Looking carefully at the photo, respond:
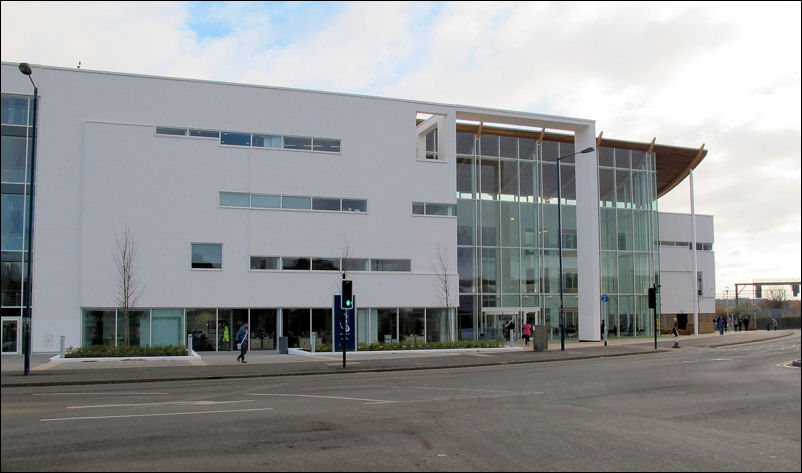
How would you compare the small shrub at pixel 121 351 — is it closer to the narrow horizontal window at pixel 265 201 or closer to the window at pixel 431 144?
the narrow horizontal window at pixel 265 201

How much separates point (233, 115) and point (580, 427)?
102 ft

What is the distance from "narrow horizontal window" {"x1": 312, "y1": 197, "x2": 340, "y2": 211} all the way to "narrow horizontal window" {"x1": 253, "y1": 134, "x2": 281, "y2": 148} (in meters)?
3.77

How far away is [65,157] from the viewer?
3472 cm

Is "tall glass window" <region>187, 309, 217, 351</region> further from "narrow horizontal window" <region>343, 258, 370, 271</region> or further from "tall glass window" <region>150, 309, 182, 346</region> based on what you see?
"narrow horizontal window" <region>343, 258, 370, 271</region>

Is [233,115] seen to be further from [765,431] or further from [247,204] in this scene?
[765,431]

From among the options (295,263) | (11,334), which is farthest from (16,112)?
(295,263)

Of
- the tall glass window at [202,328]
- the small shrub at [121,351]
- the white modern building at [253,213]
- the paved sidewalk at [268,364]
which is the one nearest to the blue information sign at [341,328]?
the paved sidewalk at [268,364]

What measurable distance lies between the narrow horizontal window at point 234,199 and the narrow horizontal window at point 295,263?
374 cm

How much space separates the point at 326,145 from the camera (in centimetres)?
3862

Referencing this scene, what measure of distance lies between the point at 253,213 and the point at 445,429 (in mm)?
27949

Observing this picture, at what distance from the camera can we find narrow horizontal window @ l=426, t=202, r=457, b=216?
4038 centimetres

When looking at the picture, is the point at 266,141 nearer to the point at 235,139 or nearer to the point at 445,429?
the point at 235,139

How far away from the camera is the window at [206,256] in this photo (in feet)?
117

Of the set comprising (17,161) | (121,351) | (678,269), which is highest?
(17,161)
